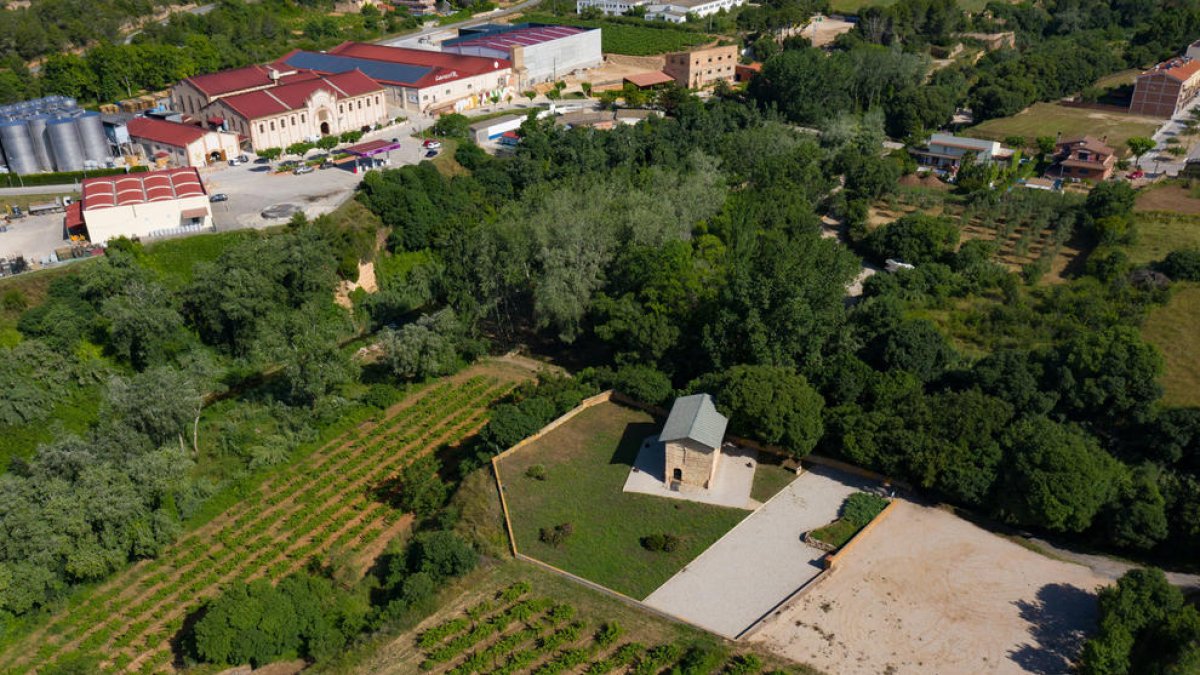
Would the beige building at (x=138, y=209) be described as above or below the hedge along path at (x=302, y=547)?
above

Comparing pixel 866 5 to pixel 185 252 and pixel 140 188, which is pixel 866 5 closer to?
pixel 140 188

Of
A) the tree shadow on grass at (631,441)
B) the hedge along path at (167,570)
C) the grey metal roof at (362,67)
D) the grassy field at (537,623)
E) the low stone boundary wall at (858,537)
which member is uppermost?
the grey metal roof at (362,67)

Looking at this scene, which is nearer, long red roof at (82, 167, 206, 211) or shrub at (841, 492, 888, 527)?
shrub at (841, 492, 888, 527)

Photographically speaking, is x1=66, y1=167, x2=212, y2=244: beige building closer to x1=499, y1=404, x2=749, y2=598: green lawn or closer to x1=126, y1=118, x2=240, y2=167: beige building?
Answer: x1=126, y1=118, x2=240, y2=167: beige building

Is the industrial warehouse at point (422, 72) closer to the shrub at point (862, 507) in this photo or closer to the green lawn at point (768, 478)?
the green lawn at point (768, 478)

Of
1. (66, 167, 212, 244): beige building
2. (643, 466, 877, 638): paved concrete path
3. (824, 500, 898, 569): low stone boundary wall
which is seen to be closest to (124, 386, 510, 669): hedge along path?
(643, 466, 877, 638): paved concrete path

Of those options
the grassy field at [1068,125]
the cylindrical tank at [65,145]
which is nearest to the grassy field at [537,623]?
the cylindrical tank at [65,145]

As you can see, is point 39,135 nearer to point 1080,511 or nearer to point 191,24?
point 191,24
